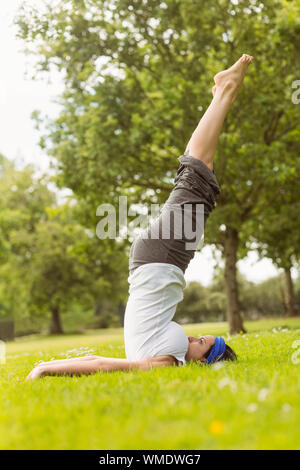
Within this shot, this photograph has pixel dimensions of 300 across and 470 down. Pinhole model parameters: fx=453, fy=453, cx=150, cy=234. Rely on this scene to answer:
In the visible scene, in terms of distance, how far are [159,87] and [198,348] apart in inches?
400

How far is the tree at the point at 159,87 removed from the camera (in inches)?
504

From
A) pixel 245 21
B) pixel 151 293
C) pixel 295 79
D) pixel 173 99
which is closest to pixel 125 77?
pixel 173 99

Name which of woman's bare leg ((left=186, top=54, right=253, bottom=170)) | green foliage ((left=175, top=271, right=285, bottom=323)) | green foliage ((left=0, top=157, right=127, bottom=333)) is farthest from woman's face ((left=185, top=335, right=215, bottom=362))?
green foliage ((left=175, top=271, right=285, bottom=323))

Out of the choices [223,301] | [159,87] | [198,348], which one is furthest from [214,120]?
[223,301]

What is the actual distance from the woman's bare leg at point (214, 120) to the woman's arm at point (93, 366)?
7.03 ft

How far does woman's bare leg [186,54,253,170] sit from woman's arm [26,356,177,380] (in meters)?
2.14

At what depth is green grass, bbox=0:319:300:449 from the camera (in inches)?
90.4

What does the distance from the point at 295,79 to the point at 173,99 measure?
3.34m

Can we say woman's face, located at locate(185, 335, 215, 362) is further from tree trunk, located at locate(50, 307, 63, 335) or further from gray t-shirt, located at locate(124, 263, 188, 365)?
tree trunk, located at locate(50, 307, 63, 335)

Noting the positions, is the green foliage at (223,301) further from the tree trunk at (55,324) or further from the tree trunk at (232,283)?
the tree trunk at (232,283)

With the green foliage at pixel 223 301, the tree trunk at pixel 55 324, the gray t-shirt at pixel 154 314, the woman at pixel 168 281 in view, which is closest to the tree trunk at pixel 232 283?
the woman at pixel 168 281

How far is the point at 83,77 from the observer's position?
13.5 m

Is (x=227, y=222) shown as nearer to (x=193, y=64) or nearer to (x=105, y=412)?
(x=193, y=64)
